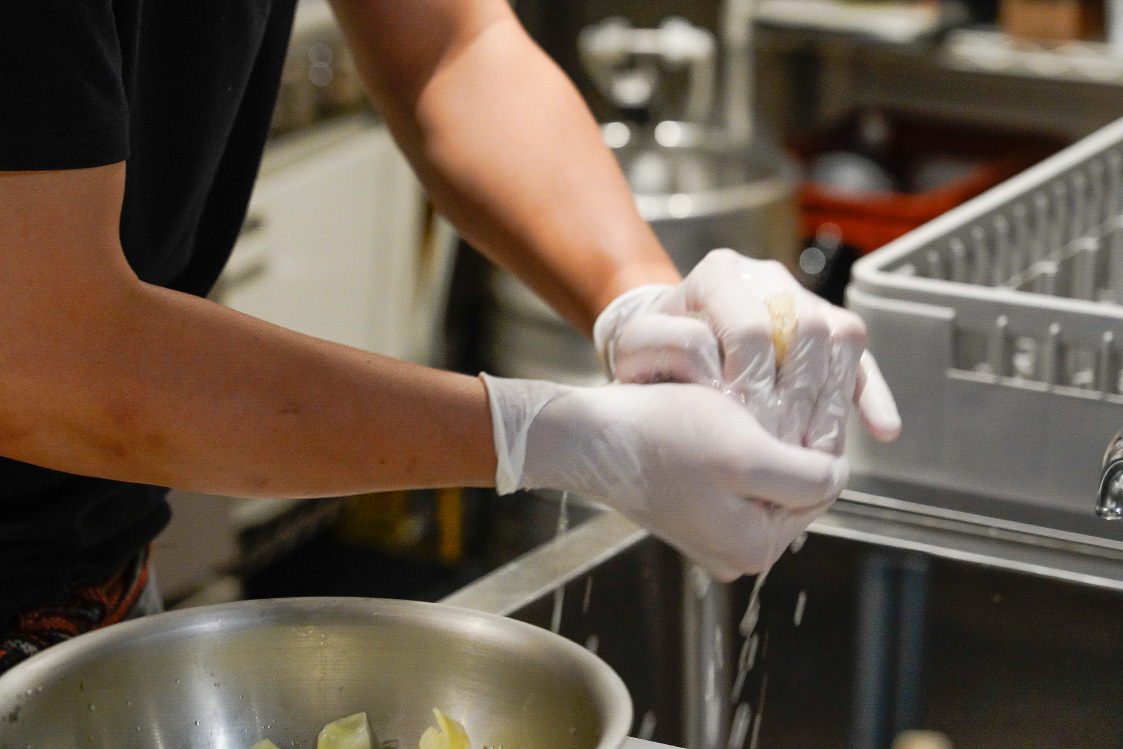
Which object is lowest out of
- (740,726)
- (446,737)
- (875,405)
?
(740,726)

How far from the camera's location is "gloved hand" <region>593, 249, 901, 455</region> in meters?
0.85

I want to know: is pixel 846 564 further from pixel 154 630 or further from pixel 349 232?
pixel 349 232

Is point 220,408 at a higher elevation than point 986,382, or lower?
higher

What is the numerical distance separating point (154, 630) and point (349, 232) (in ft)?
6.45

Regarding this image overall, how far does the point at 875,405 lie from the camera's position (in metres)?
0.92

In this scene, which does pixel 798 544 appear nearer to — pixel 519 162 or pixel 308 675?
pixel 519 162

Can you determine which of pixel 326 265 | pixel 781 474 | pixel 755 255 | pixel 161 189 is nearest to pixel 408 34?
pixel 161 189

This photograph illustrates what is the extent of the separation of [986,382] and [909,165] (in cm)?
203

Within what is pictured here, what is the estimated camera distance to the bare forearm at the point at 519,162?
1.05m

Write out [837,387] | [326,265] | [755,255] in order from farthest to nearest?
[326,265], [755,255], [837,387]

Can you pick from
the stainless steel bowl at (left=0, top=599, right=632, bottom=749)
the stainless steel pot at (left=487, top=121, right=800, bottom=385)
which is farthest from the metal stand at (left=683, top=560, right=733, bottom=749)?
the stainless steel pot at (left=487, top=121, right=800, bottom=385)

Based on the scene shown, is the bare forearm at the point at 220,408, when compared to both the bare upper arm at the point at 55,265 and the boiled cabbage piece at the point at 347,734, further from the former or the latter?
the boiled cabbage piece at the point at 347,734

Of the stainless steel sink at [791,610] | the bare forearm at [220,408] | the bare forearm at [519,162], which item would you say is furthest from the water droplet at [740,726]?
the bare forearm at [220,408]

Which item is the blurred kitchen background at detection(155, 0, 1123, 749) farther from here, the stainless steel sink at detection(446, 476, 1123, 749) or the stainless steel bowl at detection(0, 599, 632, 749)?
the stainless steel bowl at detection(0, 599, 632, 749)
